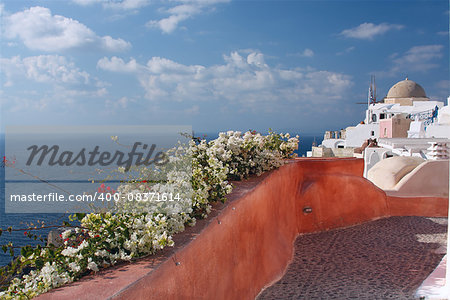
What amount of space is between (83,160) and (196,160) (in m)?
1.25

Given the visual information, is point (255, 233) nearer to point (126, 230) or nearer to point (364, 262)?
point (126, 230)

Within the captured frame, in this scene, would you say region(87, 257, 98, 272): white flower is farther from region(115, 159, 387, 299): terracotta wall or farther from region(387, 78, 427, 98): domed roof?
region(387, 78, 427, 98): domed roof

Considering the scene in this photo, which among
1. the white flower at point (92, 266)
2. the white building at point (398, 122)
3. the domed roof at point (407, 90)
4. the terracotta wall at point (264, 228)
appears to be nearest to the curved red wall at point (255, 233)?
the terracotta wall at point (264, 228)

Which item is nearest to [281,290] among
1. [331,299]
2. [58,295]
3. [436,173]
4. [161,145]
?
[331,299]

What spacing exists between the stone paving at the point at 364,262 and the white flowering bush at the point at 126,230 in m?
1.68

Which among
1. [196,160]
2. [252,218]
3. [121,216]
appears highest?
[196,160]

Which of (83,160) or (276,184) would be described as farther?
(276,184)

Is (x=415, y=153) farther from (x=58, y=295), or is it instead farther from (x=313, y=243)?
(x=58, y=295)

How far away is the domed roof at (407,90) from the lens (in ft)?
140

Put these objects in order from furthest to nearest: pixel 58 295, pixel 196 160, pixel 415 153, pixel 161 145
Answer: pixel 415 153 < pixel 196 160 < pixel 161 145 < pixel 58 295

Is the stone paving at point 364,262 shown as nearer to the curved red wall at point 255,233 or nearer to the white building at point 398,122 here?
the curved red wall at point 255,233

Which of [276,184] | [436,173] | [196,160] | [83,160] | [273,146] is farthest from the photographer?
[436,173]

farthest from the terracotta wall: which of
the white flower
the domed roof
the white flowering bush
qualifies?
the domed roof

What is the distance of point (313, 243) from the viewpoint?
254 inches
